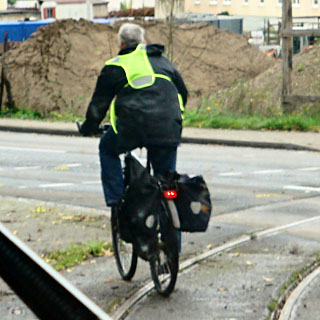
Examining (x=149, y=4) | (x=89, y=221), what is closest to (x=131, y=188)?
(x=89, y=221)

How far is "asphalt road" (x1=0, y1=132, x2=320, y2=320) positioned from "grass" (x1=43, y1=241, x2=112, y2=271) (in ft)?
0.48

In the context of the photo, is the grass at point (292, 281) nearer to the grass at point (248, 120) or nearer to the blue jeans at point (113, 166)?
the blue jeans at point (113, 166)

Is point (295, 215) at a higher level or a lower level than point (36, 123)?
higher

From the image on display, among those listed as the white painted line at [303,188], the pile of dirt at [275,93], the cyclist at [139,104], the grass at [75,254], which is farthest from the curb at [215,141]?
the cyclist at [139,104]

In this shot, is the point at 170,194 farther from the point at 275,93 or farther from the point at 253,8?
the point at 253,8

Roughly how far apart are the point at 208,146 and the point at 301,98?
3.21 metres

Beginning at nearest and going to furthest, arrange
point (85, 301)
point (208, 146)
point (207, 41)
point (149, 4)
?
1. point (85, 301)
2. point (208, 146)
3. point (207, 41)
4. point (149, 4)

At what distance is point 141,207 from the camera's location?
548 cm

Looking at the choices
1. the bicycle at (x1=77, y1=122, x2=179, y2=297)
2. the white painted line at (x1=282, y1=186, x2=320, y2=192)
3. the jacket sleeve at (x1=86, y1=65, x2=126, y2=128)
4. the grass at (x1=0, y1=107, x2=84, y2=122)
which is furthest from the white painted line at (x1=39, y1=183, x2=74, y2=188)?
the grass at (x1=0, y1=107, x2=84, y2=122)

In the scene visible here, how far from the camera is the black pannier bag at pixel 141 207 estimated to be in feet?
17.9

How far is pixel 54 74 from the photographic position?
2811 centimetres

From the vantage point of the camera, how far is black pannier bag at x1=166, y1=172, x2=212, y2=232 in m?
5.58

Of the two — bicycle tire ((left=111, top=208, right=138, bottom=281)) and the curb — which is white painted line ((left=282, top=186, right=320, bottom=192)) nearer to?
bicycle tire ((left=111, top=208, right=138, bottom=281))

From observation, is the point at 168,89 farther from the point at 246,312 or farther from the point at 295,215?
the point at 295,215
